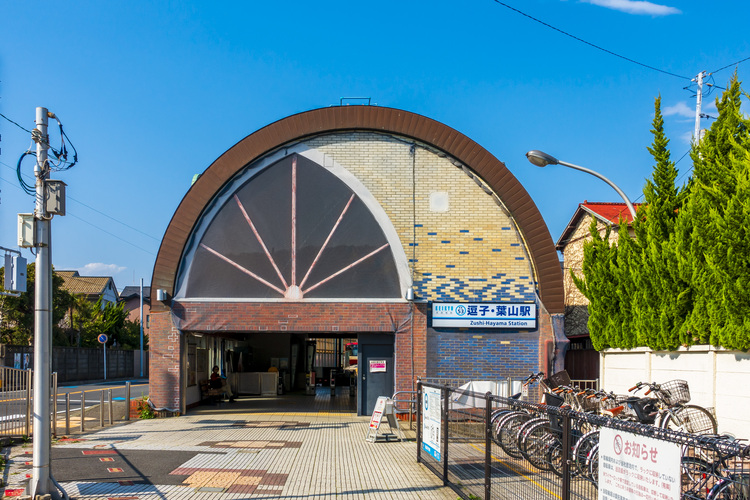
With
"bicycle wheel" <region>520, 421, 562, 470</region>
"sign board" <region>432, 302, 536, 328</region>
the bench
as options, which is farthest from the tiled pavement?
the bench

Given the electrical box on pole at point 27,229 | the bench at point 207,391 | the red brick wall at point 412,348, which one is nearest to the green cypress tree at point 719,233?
the red brick wall at point 412,348

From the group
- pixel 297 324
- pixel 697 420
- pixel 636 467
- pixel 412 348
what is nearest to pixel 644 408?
pixel 697 420

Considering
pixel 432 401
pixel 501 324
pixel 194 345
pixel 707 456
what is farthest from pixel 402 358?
pixel 707 456

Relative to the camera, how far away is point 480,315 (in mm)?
19453

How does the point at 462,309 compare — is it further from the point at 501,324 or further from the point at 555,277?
the point at 555,277

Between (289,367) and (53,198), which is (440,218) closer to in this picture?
(53,198)

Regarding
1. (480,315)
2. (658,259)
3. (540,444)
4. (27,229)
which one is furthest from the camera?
(480,315)

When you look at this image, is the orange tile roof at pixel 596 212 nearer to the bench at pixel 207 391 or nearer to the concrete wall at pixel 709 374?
the concrete wall at pixel 709 374

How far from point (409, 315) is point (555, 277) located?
4204 mm

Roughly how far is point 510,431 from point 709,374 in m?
4.02

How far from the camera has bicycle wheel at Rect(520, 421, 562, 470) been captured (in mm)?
7668

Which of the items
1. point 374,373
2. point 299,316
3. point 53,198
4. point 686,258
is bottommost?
point 374,373

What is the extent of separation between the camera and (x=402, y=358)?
63.4 feet

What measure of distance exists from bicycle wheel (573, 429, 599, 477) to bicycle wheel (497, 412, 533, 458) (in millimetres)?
1453
